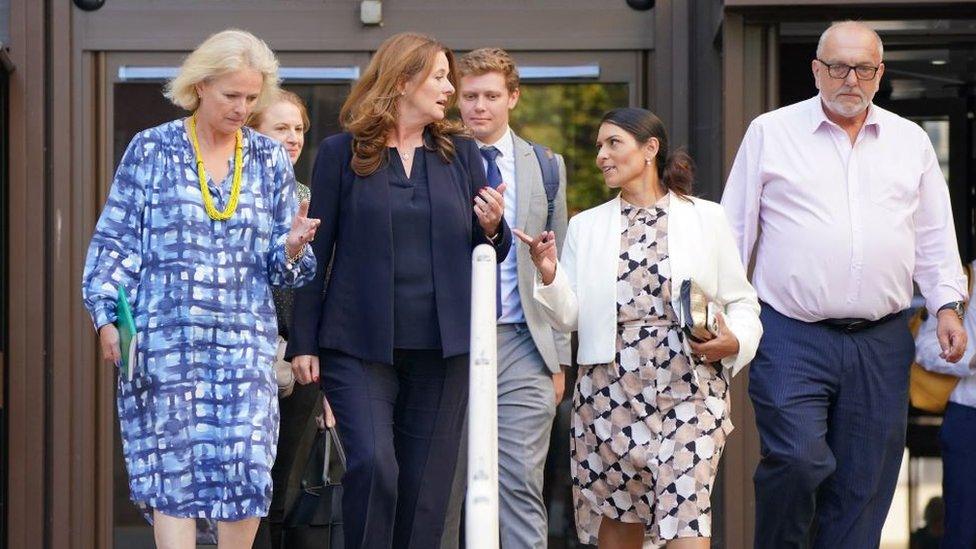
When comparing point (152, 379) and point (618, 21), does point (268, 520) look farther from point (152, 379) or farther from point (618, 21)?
point (618, 21)

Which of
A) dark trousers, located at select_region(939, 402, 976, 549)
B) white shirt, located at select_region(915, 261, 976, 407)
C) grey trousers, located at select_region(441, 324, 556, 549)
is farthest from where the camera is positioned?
white shirt, located at select_region(915, 261, 976, 407)

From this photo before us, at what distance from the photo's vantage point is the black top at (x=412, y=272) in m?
6.24

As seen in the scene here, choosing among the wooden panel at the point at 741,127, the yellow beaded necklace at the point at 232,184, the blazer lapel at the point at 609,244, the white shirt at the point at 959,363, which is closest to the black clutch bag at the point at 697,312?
the blazer lapel at the point at 609,244

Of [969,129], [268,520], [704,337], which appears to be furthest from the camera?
[969,129]

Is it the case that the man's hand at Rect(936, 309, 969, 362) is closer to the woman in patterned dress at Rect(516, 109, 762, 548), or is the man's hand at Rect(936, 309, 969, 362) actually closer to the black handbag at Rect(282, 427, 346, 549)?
the woman in patterned dress at Rect(516, 109, 762, 548)

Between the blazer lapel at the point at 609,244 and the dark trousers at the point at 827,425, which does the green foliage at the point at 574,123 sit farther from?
the dark trousers at the point at 827,425

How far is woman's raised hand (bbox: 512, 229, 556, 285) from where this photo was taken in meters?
6.40

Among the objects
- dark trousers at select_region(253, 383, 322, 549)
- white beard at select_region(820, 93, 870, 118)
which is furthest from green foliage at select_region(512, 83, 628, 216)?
white beard at select_region(820, 93, 870, 118)

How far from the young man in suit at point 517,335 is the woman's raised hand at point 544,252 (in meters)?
0.72

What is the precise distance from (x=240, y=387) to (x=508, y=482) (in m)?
1.40

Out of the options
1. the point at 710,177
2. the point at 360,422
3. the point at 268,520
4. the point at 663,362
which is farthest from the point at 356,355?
the point at 710,177

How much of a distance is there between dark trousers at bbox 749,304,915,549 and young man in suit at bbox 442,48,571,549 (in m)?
0.88

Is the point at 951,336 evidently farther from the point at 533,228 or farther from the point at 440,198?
the point at 440,198

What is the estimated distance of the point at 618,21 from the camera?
29.0 ft
